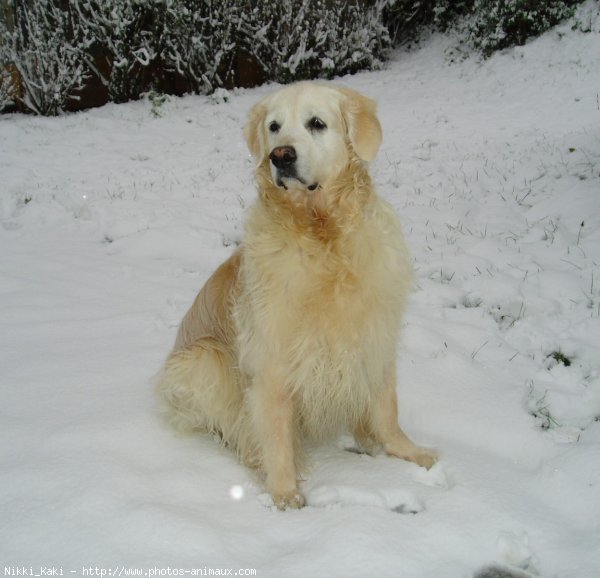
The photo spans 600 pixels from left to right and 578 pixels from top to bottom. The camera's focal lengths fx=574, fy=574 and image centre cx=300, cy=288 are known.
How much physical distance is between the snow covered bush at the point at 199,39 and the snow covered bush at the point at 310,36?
0.34m

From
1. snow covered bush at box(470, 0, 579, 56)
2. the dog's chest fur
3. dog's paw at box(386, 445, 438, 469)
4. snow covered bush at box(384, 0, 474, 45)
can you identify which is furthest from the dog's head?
snow covered bush at box(384, 0, 474, 45)

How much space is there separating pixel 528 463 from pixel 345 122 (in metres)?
1.63

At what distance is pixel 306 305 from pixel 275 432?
1.74 ft

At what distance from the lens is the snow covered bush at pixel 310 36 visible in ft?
32.3

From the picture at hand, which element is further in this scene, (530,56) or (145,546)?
(530,56)

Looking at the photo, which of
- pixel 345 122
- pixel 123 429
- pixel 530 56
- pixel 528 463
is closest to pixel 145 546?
pixel 123 429

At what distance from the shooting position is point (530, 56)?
9422 mm

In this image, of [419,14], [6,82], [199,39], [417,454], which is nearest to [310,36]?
[199,39]

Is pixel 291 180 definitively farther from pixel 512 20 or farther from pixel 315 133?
pixel 512 20

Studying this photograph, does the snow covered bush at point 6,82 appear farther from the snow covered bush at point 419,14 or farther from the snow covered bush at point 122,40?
the snow covered bush at point 419,14

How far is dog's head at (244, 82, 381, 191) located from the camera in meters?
2.23

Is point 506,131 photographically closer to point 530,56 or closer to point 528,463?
point 530,56

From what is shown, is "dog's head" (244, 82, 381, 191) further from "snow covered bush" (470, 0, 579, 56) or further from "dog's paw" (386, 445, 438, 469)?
"snow covered bush" (470, 0, 579, 56)

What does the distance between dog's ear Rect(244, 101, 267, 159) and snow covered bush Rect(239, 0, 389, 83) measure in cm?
807
